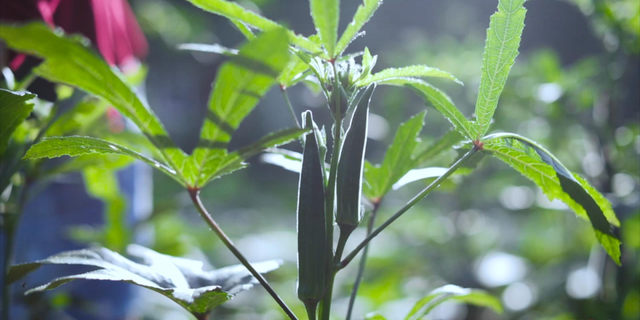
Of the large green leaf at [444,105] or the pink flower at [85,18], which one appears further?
the pink flower at [85,18]

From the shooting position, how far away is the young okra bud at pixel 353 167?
1.01ft

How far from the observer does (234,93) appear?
259 millimetres

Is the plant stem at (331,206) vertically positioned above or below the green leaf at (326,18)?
below

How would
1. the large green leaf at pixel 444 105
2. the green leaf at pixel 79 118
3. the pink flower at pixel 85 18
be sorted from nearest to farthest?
the large green leaf at pixel 444 105
the green leaf at pixel 79 118
the pink flower at pixel 85 18

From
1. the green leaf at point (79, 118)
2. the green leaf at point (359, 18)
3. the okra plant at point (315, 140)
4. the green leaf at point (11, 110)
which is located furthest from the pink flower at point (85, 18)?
the green leaf at point (359, 18)

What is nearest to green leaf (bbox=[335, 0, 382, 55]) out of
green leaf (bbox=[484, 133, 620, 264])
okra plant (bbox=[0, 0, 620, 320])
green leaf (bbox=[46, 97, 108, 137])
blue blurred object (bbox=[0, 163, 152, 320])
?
okra plant (bbox=[0, 0, 620, 320])

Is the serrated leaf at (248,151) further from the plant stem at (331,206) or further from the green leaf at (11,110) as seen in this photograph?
the green leaf at (11,110)

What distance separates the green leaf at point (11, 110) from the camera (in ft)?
1.07

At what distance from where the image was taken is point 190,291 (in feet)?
0.94

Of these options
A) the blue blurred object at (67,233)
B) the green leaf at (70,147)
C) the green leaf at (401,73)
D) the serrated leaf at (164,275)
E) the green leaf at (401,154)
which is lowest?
the blue blurred object at (67,233)

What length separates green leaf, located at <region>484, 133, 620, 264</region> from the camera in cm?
32

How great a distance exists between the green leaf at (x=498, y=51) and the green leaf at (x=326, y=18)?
0.10 metres

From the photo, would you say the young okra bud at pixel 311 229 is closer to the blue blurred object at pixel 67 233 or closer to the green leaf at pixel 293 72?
the green leaf at pixel 293 72

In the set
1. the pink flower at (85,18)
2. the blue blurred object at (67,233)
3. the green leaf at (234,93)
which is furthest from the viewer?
the blue blurred object at (67,233)
